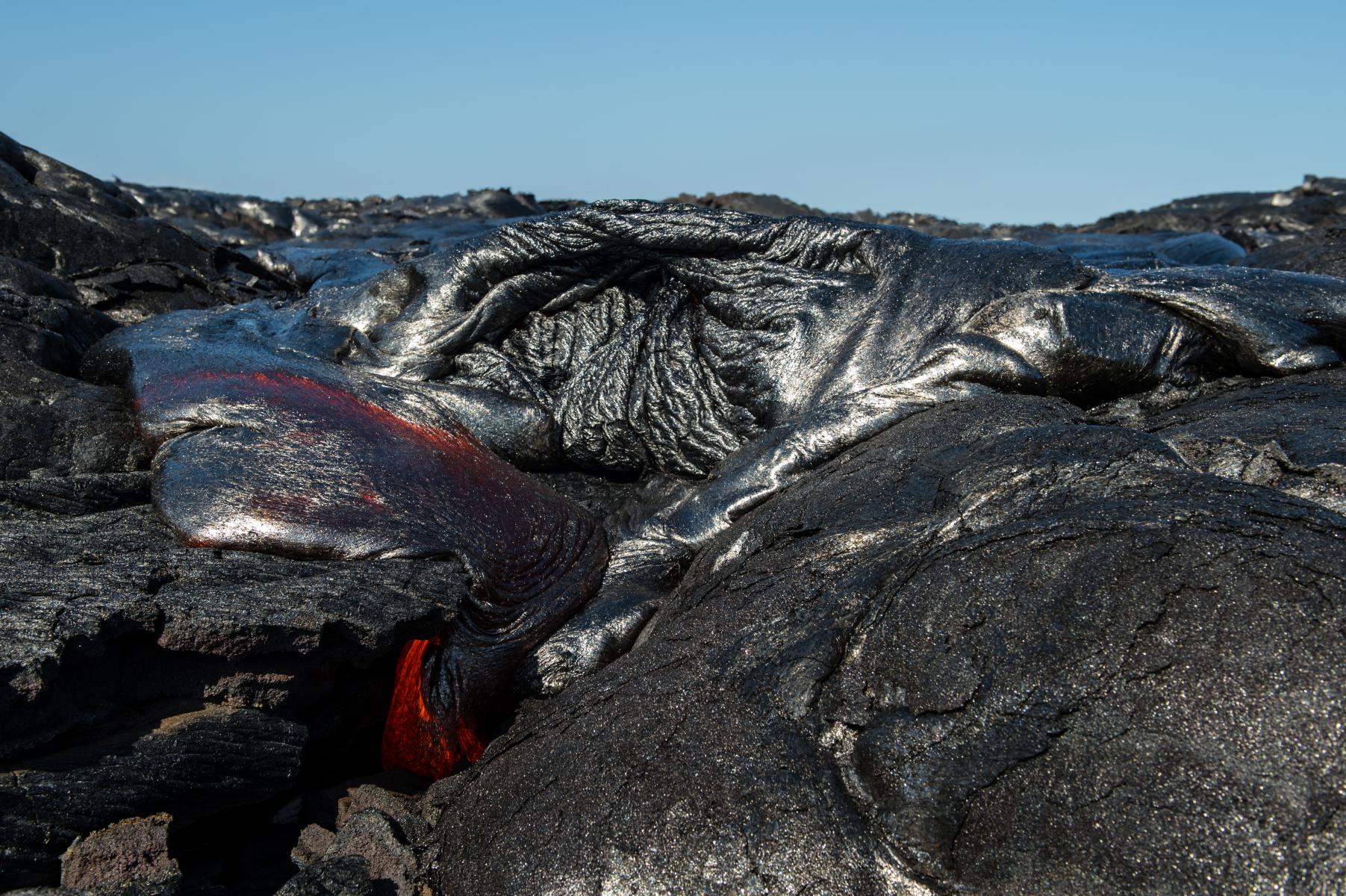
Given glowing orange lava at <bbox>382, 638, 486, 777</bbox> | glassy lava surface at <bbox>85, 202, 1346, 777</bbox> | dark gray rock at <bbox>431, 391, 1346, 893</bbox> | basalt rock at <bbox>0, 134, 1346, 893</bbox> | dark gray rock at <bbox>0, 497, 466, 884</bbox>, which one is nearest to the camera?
dark gray rock at <bbox>431, 391, 1346, 893</bbox>

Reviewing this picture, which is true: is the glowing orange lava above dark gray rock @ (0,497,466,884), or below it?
below

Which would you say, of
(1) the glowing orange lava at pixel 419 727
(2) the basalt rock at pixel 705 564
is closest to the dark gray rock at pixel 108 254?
(2) the basalt rock at pixel 705 564

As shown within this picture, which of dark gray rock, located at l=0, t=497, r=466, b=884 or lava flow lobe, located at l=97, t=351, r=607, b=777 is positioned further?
lava flow lobe, located at l=97, t=351, r=607, b=777

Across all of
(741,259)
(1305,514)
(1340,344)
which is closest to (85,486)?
(741,259)

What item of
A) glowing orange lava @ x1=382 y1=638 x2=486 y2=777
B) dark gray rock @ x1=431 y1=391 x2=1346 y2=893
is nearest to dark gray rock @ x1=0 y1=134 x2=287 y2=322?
glowing orange lava @ x1=382 y1=638 x2=486 y2=777

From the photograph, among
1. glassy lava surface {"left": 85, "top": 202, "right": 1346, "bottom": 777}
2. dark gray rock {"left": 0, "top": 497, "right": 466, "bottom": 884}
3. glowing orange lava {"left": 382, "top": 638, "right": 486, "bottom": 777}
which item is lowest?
glowing orange lava {"left": 382, "top": 638, "right": 486, "bottom": 777}

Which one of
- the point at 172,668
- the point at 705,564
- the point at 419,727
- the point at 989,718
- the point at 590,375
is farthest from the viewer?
the point at 590,375

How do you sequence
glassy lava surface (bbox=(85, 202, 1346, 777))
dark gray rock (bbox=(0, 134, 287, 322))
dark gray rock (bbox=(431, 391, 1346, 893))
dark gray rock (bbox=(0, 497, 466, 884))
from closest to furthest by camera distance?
dark gray rock (bbox=(431, 391, 1346, 893)), dark gray rock (bbox=(0, 497, 466, 884)), glassy lava surface (bbox=(85, 202, 1346, 777)), dark gray rock (bbox=(0, 134, 287, 322))

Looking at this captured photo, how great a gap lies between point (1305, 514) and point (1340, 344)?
2058mm

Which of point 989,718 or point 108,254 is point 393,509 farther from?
point 108,254

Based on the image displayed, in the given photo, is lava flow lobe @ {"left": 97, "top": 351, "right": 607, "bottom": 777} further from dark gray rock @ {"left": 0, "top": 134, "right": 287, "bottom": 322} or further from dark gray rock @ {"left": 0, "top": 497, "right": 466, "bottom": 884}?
dark gray rock @ {"left": 0, "top": 134, "right": 287, "bottom": 322}

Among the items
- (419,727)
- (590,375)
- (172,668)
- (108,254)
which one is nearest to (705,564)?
(419,727)

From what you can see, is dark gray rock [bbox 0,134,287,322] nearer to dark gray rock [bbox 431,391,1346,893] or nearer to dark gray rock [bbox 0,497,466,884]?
dark gray rock [bbox 0,497,466,884]

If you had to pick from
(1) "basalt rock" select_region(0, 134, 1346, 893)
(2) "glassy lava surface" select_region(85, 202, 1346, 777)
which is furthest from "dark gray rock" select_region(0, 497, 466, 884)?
(2) "glassy lava surface" select_region(85, 202, 1346, 777)
